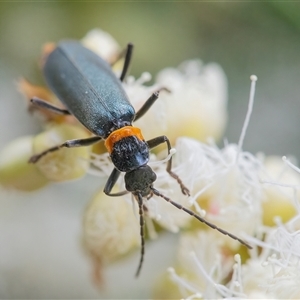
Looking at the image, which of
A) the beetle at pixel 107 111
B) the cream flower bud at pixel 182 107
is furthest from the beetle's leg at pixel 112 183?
the cream flower bud at pixel 182 107

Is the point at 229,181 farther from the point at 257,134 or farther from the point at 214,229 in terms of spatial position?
the point at 257,134

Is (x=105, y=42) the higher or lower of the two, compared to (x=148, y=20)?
lower

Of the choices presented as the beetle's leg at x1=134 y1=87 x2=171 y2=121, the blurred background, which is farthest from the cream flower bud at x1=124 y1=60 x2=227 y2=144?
the blurred background

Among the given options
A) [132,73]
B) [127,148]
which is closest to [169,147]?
[127,148]

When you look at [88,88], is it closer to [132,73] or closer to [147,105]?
[147,105]

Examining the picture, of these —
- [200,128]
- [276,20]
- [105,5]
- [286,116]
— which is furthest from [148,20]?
[200,128]

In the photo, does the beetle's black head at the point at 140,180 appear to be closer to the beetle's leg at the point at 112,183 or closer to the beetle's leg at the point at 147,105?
the beetle's leg at the point at 112,183
